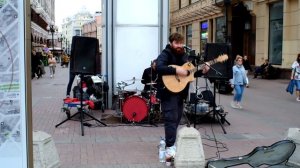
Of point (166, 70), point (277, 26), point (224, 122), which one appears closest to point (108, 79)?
point (224, 122)

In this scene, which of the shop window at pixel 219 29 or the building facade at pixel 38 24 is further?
the building facade at pixel 38 24

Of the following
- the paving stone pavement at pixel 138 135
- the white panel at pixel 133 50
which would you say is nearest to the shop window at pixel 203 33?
the paving stone pavement at pixel 138 135

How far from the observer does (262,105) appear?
1512 centimetres

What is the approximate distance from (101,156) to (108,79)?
5.84 metres

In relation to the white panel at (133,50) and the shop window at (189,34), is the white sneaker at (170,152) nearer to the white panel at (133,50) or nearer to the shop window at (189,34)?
the white panel at (133,50)

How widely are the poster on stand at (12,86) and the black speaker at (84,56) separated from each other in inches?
229

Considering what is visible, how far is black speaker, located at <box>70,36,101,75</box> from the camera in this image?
1007 cm

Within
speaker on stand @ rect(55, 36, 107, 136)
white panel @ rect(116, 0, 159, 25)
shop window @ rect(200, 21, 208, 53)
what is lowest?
speaker on stand @ rect(55, 36, 107, 136)

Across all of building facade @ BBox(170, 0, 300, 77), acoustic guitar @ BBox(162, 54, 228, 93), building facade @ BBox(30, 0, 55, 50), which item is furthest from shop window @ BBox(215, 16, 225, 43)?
acoustic guitar @ BBox(162, 54, 228, 93)

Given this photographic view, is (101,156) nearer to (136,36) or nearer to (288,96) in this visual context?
(136,36)

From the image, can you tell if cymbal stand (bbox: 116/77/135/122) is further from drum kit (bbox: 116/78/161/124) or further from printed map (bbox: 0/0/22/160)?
printed map (bbox: 0/0/22/160)

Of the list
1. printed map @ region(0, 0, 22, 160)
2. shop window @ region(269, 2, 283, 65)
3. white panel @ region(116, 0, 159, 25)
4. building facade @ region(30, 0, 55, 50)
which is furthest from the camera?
building facade @ region(30, 0, 55, 50)

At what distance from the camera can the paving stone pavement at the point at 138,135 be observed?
24.3ft

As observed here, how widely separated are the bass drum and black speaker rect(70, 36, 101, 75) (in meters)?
1.10
